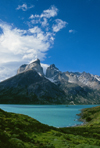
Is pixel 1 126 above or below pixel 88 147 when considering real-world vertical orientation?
above

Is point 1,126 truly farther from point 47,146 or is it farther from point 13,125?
point 47,146

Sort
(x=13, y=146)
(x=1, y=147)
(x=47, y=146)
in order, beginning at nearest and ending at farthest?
(x=1, y=147) < (x=13, y=146) < (x=47, y=146)

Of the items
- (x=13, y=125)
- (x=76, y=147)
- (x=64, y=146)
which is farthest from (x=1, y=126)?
(x=76, y=147)

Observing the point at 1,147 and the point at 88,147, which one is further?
the point at 88,147

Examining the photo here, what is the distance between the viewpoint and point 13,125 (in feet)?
83.0

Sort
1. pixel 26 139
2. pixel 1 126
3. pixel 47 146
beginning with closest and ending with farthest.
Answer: pixel 47 146, pixel 26 139, pixel 1 126

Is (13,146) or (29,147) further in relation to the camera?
(29,147)

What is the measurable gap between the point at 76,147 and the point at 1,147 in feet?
34.5

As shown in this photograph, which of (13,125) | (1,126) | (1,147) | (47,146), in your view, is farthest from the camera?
(13,125)

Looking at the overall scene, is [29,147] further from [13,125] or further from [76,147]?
[13,125]

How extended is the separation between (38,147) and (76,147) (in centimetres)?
562

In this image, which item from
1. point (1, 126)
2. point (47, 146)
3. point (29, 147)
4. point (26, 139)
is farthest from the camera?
point (1, 126)

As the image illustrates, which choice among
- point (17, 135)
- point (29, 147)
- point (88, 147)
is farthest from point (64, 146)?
point (17, 135)

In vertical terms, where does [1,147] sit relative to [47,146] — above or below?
above
